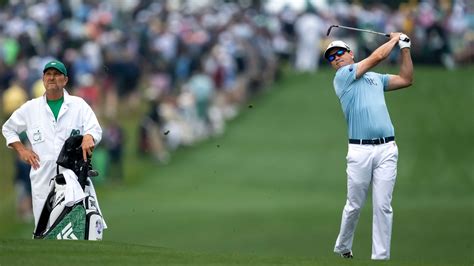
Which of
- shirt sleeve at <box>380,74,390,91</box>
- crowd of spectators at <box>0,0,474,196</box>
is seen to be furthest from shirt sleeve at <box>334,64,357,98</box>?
crowd of spectators at <box>0,0,474,196</box>

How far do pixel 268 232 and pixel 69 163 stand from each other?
48.0ft

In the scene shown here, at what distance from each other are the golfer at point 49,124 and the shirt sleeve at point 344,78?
8.01 ft

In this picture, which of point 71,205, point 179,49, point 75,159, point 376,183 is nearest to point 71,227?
point 71,205

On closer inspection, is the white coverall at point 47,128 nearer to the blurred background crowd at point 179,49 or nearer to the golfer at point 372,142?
the golfer at point 372,142

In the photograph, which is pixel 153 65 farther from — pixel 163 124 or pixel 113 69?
pixel 163 124

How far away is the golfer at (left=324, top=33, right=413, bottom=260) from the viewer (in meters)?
14.3

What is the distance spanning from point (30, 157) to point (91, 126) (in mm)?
650

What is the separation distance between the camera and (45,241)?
1316 centimetres

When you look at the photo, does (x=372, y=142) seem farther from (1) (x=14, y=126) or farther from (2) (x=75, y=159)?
(1) (x=14, y=126)

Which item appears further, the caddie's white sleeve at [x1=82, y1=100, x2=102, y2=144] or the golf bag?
the caddie's white sleeve at [x1=82, y1=100, x2=102, y2=144]

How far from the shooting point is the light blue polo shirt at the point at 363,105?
14352mm

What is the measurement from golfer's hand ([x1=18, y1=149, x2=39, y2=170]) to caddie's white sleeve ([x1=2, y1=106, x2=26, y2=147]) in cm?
29

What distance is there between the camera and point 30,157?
45.3 feet

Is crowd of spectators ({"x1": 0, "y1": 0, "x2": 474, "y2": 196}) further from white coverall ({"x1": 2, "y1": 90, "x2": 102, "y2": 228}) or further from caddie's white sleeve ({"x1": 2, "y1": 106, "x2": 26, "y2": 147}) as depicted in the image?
white coverall ({"x1": 2, "y1": 90, "x2": 102, "y2": 228})
